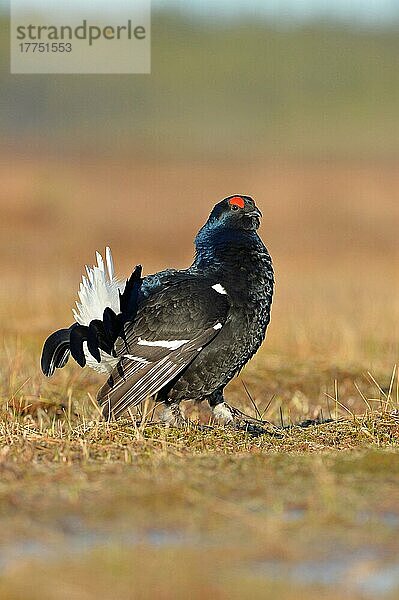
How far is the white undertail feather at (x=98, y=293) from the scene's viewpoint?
668cm

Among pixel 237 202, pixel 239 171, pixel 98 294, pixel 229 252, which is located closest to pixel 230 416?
pixel 229 252

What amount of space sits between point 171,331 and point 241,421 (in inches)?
29.1

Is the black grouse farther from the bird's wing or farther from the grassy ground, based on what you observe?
the grassy ground

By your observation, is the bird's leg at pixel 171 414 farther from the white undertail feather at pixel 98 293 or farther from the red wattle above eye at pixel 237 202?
the red wattle above eye at pixel 237 202

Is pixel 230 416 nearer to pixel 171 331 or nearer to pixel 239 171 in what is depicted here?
pixel 171 331

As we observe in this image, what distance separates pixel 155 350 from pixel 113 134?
45975 mm

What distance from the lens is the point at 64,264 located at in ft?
61.3

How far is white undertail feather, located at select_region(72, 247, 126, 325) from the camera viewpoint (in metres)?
6.68

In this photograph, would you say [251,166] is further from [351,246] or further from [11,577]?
[11,577]

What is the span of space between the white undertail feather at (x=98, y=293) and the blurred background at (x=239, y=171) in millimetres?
2238

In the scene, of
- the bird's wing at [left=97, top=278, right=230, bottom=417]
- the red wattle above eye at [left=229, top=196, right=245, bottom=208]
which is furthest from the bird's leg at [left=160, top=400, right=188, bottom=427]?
the red wattle above eye at [left=229, top=196, right=245, bottom=208]

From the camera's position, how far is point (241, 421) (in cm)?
712

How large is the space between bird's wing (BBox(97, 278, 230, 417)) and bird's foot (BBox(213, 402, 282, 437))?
49 centimetres

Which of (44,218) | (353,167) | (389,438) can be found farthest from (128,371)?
(353,167)
